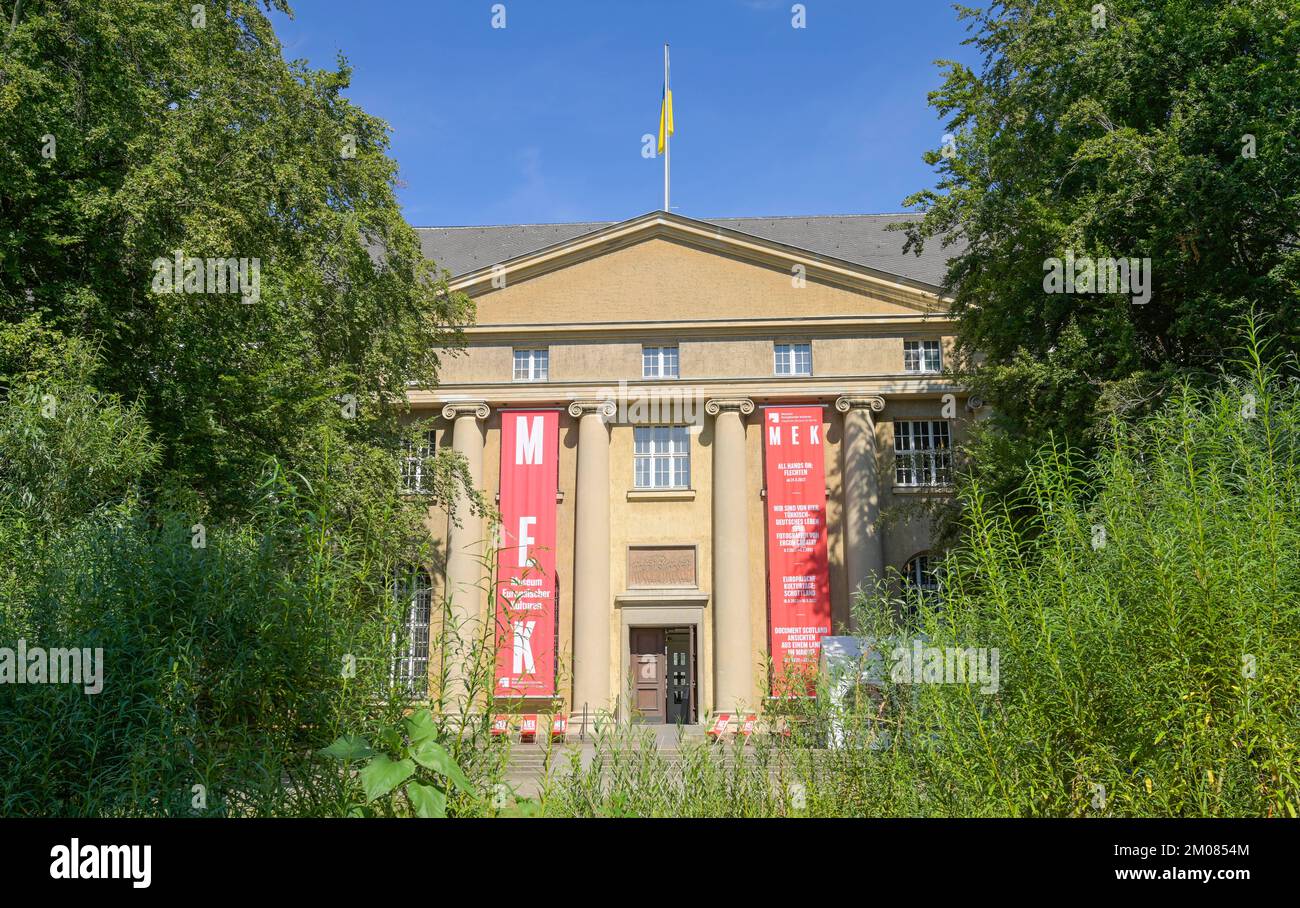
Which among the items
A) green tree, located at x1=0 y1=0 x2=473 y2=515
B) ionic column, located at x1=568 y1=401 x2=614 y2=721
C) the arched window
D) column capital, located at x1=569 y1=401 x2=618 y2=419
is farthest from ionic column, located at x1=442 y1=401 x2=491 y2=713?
the arched window

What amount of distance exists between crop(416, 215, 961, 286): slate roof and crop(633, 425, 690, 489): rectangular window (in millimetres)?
9148

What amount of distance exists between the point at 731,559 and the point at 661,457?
3928 mm

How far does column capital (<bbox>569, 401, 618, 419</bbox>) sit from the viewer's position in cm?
2839

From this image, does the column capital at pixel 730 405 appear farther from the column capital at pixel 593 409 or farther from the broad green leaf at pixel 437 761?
the broad green leaf at pixel 437 761

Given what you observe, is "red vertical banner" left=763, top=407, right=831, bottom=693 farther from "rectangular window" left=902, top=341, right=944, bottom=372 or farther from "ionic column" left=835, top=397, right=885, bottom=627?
"rectangular window" left=902, top=341, right=944, bottom=372

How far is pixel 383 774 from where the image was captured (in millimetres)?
3615

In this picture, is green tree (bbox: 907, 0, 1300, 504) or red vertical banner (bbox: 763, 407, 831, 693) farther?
red vertical banner (bbox: 763, 407, 831, 693)

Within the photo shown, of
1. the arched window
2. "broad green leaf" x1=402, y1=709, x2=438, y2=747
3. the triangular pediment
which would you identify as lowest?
"broad green leaf" x1=402, y1=709, x2=438, y2=747

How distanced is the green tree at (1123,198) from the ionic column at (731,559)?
8650 mm

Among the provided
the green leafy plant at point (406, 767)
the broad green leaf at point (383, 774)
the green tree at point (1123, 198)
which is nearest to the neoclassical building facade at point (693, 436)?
the green tree at point (1123, 198)

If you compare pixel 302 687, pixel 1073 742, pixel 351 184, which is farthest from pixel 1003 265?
pixel 302 687

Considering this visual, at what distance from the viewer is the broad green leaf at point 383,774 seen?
351 cm

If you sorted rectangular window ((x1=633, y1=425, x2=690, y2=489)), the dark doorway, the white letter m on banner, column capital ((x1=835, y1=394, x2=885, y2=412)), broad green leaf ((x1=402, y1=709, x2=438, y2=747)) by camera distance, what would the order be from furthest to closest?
rectangular window ((x1=633, y1=425, x2=690, y2=489)) → column capital ((x1=835, y1=394, x2=885, y2=412)) → the dark doorway → the white letter m on banner → broad green leaf ((x1=402, y1=709, x2=438, y2=747))

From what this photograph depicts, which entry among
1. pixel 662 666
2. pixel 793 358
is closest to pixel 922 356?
pixel 793 358
